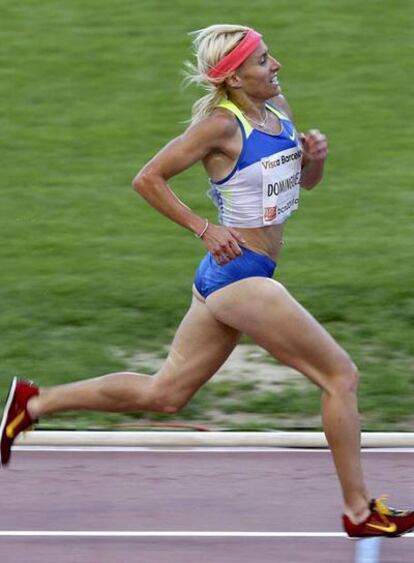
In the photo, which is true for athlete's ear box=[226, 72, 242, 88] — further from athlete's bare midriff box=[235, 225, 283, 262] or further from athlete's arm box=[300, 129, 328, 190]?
athlete's bare midriff box=[235, 225, 283, 262]

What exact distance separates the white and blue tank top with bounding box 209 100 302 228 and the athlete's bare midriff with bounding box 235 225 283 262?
0.02 m

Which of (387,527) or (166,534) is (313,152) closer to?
(387,527)

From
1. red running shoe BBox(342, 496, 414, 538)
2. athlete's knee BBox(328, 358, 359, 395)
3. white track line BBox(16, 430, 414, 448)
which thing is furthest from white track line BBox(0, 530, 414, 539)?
white track line BBox(16, 430, 414, 448)

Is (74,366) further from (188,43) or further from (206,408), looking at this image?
(188,43)

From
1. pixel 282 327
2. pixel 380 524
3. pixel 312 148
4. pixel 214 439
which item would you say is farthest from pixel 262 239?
pixel 214 439

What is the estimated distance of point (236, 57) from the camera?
21.5ft

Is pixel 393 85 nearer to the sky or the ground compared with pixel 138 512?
nearer to the ground

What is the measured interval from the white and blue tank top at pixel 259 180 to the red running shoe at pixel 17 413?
1.22 meters

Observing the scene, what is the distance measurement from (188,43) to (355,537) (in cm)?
967

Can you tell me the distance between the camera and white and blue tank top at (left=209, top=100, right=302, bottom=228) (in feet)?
21.7

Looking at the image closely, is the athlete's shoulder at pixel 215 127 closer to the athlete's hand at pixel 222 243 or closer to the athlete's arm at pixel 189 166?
the athlete's arm at pixel 189 166

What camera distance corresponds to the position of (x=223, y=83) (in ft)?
21.8

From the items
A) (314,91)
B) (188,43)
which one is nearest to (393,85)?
(314,91)

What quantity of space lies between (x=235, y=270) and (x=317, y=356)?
50cm
